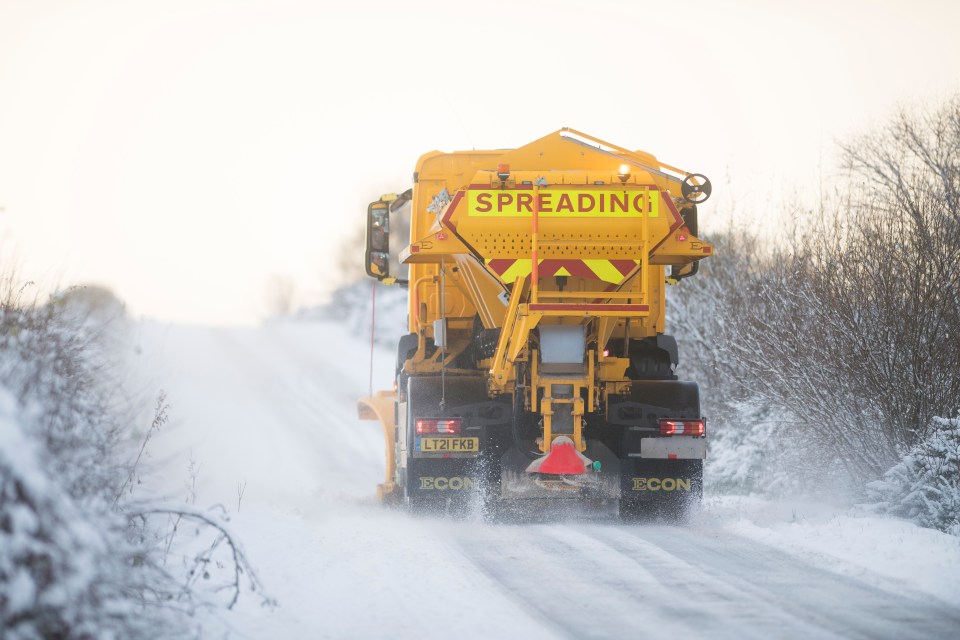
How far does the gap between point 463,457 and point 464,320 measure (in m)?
1.48

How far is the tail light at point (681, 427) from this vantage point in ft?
34.2

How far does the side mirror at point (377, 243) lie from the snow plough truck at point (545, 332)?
0.6 inches

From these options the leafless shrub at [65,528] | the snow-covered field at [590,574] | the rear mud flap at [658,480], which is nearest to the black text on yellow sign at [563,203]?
the rear mud flap at [658,480]

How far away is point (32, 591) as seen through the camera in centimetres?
407

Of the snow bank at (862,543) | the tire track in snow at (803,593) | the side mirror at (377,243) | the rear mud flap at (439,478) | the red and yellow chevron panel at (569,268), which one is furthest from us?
the side mirror at (377,243)

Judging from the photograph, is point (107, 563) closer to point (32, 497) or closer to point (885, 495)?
point (32, 497)

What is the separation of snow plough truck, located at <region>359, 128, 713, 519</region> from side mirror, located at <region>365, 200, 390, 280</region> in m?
0.02

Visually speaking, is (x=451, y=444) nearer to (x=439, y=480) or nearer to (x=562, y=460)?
(x=439, y=480)

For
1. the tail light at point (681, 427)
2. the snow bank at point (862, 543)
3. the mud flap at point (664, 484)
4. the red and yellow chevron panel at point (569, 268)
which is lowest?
the snow bank at point (862, 543)

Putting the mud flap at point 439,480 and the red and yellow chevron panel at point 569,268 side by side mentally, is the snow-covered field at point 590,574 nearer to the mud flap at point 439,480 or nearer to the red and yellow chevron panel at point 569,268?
the mud flap at point 439,480

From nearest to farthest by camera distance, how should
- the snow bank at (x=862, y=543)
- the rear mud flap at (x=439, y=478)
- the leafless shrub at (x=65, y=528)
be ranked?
the leafless shrub at (x=65, y=528) < the snow bank at (x=862, y=543) < the rear mud flap at (x=439, y=478)

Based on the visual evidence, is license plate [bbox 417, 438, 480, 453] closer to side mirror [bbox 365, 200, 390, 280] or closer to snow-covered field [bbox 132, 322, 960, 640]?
snow-covered field [bbox 132, 322, 960, 640]

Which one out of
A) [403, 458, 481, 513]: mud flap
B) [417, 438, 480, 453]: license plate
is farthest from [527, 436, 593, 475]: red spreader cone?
[403, 458, 481, 513]: mud flap

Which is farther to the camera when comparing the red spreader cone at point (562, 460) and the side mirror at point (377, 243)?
the side mirror at point (377, 243)
